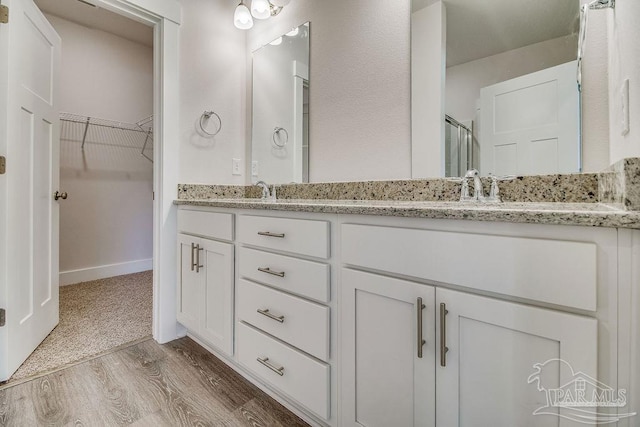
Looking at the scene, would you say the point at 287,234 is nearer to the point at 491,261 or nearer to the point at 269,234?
the point at 269,234

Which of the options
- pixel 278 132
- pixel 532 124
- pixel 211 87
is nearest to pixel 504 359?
pixel 532 124

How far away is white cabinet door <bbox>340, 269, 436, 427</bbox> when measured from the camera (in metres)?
0.82

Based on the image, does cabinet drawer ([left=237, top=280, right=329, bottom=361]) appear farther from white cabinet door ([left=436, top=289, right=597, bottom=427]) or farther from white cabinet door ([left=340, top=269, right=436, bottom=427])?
white cabinet door ([left=436, top=289, right=597, bottom=427])

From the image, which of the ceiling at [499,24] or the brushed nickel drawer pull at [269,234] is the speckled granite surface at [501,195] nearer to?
the brushed nickel drawer pull at [269,234]

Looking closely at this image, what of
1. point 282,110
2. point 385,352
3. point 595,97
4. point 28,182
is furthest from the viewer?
point 282,110

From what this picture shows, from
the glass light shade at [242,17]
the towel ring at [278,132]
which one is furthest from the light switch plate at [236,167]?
the glass light shade at [242,17]

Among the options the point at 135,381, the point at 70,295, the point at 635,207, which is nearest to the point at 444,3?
the point at 635,207

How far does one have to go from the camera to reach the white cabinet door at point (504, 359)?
62cm

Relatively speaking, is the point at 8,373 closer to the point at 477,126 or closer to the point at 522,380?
the point at 522,380

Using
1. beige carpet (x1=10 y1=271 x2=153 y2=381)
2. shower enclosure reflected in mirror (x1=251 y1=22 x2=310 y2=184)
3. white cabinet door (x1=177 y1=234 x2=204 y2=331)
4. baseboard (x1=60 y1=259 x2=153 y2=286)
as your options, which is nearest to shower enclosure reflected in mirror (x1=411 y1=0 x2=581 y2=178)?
shower enclosure reflected in mirror (x1=251 y1=22 x2=310 y2=184)

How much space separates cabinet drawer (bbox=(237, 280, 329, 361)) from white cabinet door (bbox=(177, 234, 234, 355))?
0.12 m

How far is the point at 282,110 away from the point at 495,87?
1.28m

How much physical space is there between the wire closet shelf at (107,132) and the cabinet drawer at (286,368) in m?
2.87

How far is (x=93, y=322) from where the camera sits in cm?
209
